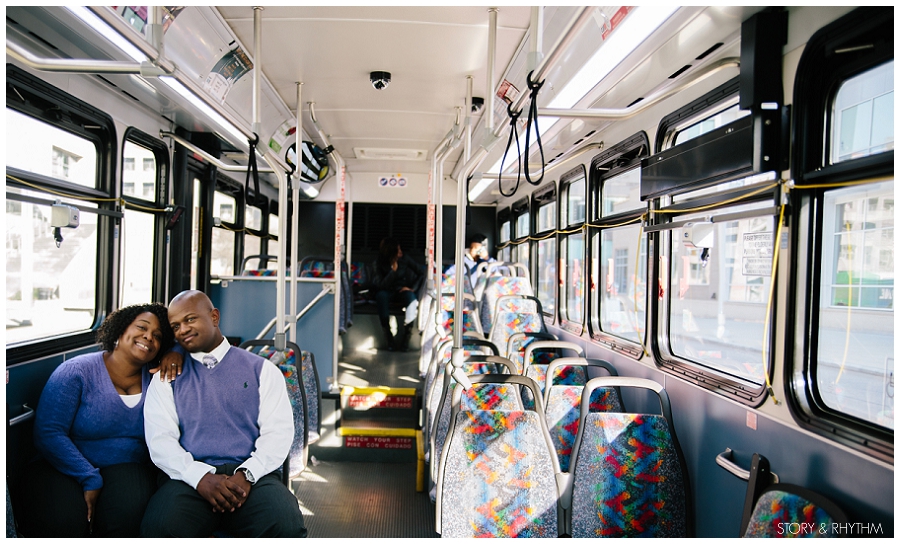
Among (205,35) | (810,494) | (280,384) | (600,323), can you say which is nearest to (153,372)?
(280,384)

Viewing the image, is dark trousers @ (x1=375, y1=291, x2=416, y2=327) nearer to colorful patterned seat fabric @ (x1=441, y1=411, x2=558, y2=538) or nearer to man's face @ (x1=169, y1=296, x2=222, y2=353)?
man's face @ (x1=169, y1=296, x2=222, y2=353)

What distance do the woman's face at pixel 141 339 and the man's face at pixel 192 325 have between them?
0.66ft

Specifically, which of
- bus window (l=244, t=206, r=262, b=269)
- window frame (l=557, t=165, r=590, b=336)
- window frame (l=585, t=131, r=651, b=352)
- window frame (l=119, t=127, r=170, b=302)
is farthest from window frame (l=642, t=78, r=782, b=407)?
bus window (l=244, t=206, r=262, b=269)

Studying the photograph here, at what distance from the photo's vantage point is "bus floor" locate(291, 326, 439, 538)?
3387mm

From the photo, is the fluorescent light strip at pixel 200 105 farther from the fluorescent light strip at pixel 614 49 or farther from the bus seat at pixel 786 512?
the bus seat at pixel 786 512

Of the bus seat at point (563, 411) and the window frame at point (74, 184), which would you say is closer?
the window frame at point (74, 184)

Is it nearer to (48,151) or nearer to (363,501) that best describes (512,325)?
(363,501)

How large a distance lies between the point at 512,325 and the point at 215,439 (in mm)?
3424

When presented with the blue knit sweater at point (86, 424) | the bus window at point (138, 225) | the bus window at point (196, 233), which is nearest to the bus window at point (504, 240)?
the bus window at point (196, 233)

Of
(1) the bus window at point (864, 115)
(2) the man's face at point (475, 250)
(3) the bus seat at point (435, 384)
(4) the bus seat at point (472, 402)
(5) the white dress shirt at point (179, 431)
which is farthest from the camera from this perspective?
(2) the man's face at point (475, 250)

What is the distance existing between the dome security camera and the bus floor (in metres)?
2.69

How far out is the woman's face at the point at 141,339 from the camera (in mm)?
2652

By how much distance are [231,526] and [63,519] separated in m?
0.78

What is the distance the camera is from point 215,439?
2.46 metres
